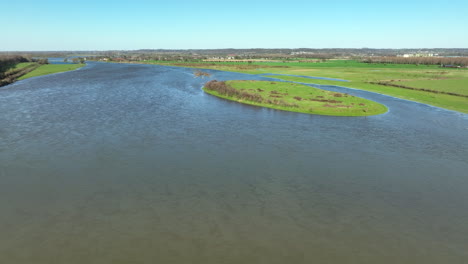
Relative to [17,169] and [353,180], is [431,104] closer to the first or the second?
[353,180]

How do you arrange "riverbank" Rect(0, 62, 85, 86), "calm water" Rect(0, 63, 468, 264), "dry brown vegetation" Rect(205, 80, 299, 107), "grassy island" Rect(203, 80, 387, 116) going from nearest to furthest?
"calm water" Rect(0, 63, 468, 264) → "grassy island" Rect(203, 80, 387, 116) → "dry brown vegetation" Rect(205, 80, 299, 107) → "riverbank" Rect(0, 62, 85, 86)

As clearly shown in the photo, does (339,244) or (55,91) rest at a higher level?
(55,91)

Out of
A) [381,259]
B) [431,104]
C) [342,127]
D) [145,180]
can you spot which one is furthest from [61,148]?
[431,104]

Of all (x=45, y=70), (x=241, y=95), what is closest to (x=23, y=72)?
(x=45, y=70)

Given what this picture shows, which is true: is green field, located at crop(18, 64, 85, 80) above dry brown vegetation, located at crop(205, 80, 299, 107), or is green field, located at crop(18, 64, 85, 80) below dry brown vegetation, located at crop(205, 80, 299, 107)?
above

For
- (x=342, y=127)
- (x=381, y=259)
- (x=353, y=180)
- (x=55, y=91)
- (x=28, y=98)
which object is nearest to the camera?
(x=381, y=259)

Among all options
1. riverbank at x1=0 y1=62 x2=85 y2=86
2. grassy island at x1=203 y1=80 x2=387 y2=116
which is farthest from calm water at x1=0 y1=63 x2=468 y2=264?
riverbank at x1=0 y1=62 x2=85 y2=86

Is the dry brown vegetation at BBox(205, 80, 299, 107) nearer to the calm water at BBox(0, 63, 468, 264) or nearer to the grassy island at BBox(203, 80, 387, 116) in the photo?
the grassy island at BBox(203, 80, 387, 116)
